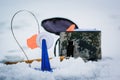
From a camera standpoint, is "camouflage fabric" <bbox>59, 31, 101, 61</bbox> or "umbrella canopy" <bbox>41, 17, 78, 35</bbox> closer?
"camouflage fabric" <bbox>59, 31, 101, 61</bbox>

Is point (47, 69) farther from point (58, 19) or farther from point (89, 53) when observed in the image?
point (58, 19)

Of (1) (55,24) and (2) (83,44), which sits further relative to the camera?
(1) (55,24)

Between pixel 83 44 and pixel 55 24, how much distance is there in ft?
1.83

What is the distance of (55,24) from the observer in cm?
263

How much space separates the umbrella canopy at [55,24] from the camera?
2598 mm

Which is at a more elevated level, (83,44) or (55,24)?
(55,24)

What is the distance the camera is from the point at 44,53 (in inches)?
67.4

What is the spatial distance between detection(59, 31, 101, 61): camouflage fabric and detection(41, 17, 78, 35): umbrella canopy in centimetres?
38

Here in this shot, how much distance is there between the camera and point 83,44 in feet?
7.12

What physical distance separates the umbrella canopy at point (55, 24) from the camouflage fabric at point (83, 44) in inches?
15.0

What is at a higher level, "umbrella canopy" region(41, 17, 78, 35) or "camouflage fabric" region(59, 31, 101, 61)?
"umbrella canopy" region(41, 17, 78, 35)

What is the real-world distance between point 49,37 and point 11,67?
0.33m

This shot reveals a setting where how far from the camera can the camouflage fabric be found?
2168mm

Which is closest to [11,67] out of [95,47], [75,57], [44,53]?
[44,53]
